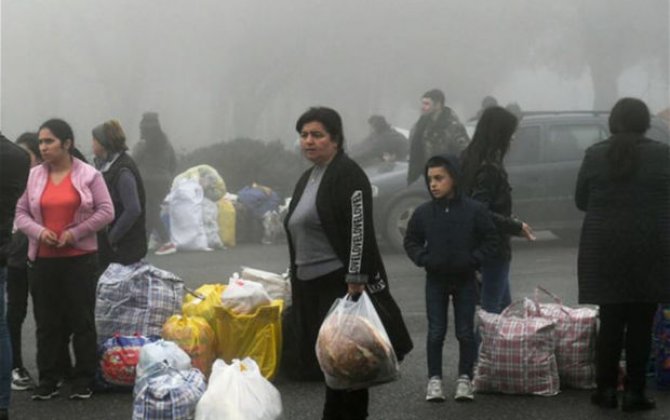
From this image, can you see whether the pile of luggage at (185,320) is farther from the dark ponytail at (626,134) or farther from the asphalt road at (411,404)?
the dark ponytail at (626,134)

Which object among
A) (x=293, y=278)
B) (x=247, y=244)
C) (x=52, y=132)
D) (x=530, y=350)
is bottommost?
(x=247, y=244)

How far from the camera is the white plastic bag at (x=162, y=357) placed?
6348 millimetres

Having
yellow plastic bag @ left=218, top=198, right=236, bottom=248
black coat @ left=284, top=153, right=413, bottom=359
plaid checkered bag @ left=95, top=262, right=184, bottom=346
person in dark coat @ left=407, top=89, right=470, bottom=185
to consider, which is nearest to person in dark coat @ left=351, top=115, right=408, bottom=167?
yellow plastic bag @ left=218, top=198, right=236, bottom=248

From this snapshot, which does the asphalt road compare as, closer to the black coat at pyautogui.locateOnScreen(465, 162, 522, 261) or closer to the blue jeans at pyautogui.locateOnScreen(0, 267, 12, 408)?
the blue jeans at pyautogui.locateOnScreen(0, 267, 12, 408)

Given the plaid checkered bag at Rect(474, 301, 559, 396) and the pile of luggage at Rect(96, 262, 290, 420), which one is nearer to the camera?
the plaid checkered bag at Rect(474, 301, 559, 396)

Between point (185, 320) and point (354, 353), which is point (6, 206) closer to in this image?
point (185, 320)

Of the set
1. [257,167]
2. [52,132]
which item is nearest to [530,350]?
[52,132]

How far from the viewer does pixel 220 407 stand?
5625 mm

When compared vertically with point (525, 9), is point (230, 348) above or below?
below

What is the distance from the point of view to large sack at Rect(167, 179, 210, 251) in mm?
15719

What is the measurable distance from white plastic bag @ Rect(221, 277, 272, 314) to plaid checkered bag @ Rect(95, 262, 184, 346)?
431 mm

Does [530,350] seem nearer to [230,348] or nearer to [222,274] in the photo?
[230,348]

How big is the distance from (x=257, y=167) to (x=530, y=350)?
11.8m

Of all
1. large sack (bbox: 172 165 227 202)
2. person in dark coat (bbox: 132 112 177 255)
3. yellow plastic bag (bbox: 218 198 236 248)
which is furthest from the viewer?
yellow plastic bag (bbox: 218 198 236 248)
